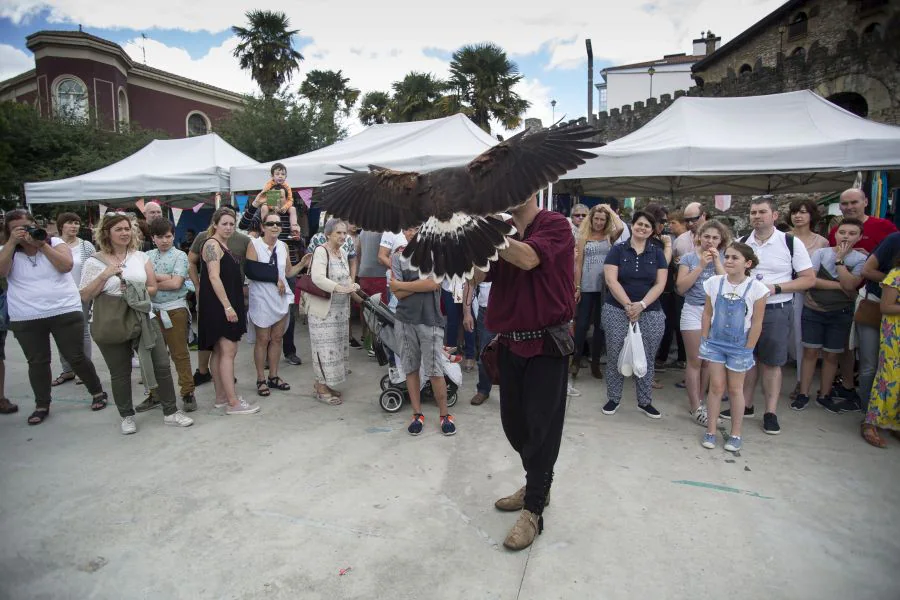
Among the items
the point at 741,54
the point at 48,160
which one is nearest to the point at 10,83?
the point at 48,160

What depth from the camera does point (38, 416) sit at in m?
4.51

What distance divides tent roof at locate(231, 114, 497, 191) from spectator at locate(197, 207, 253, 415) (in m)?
2.83

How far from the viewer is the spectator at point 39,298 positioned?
418 centimetres

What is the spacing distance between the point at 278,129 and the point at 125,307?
18.3 m

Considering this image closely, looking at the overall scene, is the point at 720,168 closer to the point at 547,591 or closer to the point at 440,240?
the point at 440,240

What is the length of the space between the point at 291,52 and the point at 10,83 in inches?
524

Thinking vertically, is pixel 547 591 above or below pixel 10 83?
below

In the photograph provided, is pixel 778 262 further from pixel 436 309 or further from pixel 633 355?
pixel 436 309

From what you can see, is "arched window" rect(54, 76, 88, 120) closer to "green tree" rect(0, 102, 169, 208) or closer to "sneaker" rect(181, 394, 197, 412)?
"green tree" rect(0, 102, 169, 208)

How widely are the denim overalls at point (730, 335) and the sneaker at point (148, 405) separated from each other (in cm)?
516

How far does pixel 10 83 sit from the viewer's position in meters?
23.5

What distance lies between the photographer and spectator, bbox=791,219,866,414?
4.40 metres

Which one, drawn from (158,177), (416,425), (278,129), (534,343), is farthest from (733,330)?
(278,129)

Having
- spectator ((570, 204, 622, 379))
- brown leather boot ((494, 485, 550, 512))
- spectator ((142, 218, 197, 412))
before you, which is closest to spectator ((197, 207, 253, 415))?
spectator ((142, 218, 197, 412))
